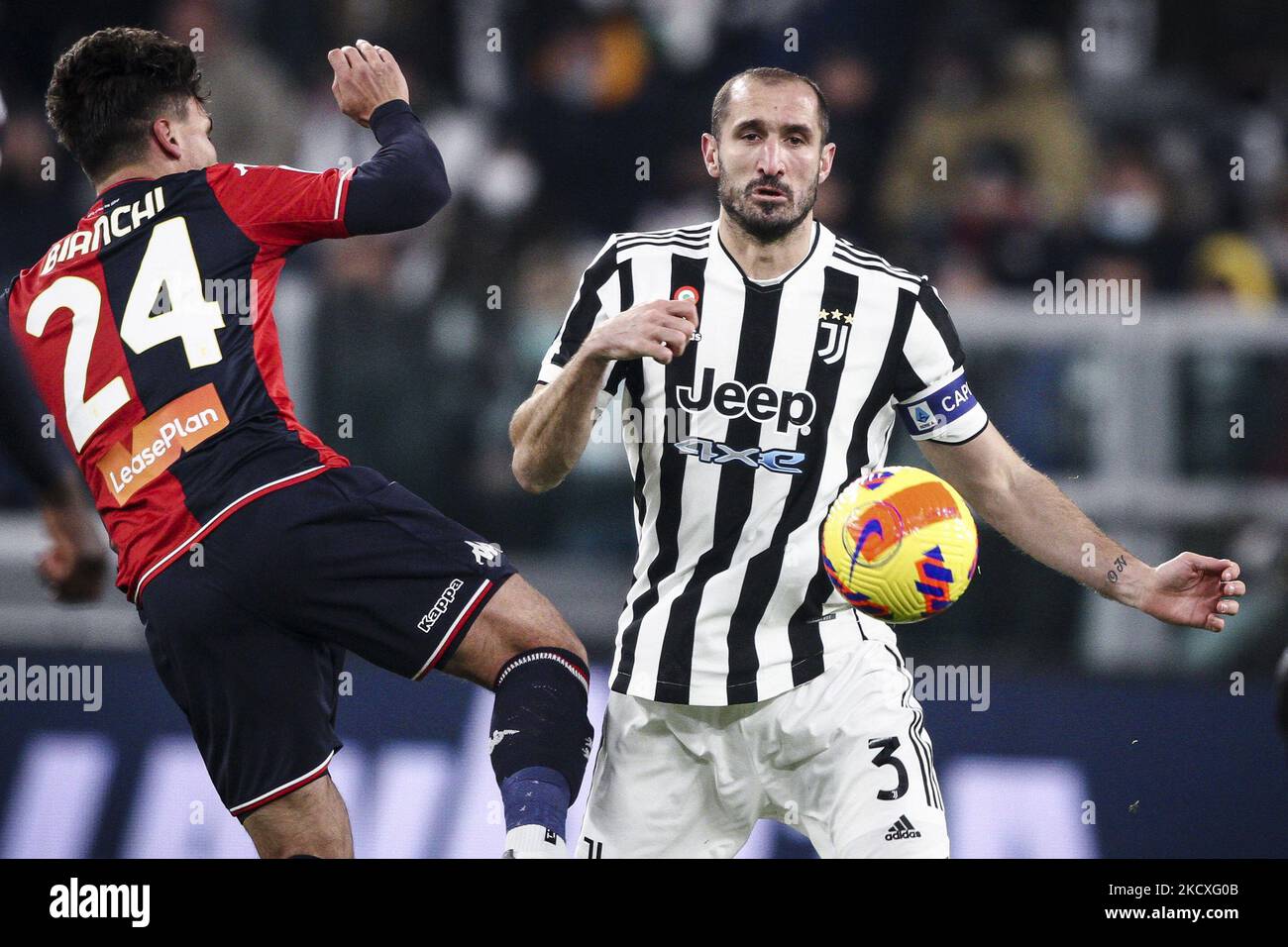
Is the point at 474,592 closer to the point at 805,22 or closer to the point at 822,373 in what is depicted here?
the point at 822,373

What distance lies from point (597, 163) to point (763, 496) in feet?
16.5

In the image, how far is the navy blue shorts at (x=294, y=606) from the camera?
4.05m

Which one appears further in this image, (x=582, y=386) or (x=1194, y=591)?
(x=1194, y=591)

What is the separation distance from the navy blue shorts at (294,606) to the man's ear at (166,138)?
96 cm

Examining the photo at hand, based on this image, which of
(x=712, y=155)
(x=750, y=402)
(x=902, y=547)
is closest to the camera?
(x=902, y=547)

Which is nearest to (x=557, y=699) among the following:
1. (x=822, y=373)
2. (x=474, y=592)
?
(x=474, y=592)

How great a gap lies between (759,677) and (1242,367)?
405 centimetres

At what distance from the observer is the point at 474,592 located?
4.10 m

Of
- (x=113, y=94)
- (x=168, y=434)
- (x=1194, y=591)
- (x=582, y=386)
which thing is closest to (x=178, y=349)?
(x=168, y=434)

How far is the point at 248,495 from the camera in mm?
4086

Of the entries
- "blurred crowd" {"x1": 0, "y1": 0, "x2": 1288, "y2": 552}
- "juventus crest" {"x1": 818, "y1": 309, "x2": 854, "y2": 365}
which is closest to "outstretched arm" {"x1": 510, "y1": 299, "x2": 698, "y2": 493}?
"juventus crest" {"x1": 818, "y1": 309, "x2": 854, "y2": 365}

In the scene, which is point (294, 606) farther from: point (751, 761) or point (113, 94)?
point (113, 94)

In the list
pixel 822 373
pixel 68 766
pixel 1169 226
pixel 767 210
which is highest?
pixel 1169 226

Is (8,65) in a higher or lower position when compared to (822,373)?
higher
